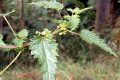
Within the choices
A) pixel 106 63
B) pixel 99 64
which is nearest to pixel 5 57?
pixel 99 64

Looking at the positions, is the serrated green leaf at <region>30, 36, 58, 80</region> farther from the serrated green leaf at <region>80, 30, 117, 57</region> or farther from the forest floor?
the forest floor

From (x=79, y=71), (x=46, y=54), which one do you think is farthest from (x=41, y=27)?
(x=46, y=54)

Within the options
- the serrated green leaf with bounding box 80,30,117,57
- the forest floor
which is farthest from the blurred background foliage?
the serrated green leaf with bounding box 80,30,117,57

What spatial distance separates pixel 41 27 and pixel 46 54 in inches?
79.2

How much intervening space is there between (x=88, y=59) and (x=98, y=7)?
0.86 m

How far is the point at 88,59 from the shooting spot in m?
2.32

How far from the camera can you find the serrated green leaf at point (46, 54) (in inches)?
18.6

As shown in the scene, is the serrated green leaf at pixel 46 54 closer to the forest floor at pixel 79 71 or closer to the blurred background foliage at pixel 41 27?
the forest floor at pixel 79 71

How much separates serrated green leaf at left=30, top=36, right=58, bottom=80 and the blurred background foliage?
157 cm

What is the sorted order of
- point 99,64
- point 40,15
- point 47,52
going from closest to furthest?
point 47,52, point 99,64, point 40,15

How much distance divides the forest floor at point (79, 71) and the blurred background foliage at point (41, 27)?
0.44 ft

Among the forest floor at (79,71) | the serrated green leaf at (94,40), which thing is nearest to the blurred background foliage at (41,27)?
the forest floor at (79,71)

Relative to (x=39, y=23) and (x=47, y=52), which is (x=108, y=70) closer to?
(x=39, y=23)

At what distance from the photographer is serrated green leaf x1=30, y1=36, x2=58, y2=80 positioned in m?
0.47
